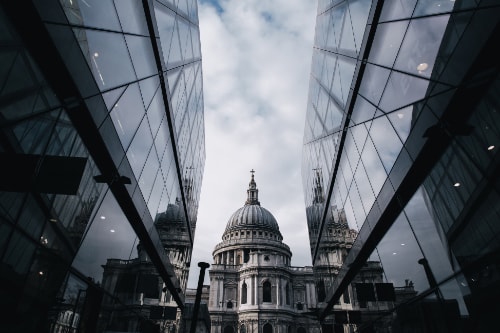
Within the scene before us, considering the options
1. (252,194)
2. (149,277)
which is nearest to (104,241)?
(149,277)

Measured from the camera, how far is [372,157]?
1162cm

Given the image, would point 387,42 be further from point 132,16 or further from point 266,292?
point 266,292

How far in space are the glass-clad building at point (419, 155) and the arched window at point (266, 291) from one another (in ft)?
180

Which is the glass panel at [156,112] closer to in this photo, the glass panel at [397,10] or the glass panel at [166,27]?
the glass panel at [166,27]

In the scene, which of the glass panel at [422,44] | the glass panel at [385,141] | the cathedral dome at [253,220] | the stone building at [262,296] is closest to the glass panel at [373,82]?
the glass panel at [385,141]

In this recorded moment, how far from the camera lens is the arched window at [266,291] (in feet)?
223

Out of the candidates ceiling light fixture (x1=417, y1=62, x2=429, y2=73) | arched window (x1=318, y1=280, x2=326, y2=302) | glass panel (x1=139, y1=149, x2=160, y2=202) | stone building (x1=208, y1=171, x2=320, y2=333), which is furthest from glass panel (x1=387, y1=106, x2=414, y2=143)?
stone building (x1=208, y1=171, x2=320, y2=333)

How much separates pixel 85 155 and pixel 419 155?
8.34m

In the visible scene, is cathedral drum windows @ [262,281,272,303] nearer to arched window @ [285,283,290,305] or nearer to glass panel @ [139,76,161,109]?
arched window @ [285,283,290,305]

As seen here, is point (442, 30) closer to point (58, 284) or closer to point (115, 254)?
point (58, 284)

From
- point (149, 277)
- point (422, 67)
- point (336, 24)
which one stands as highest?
point (336, 24)

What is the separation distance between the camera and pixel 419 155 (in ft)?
26.2

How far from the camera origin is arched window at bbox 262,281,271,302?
6788cm

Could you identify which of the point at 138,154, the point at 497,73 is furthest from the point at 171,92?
the point at 497,73
